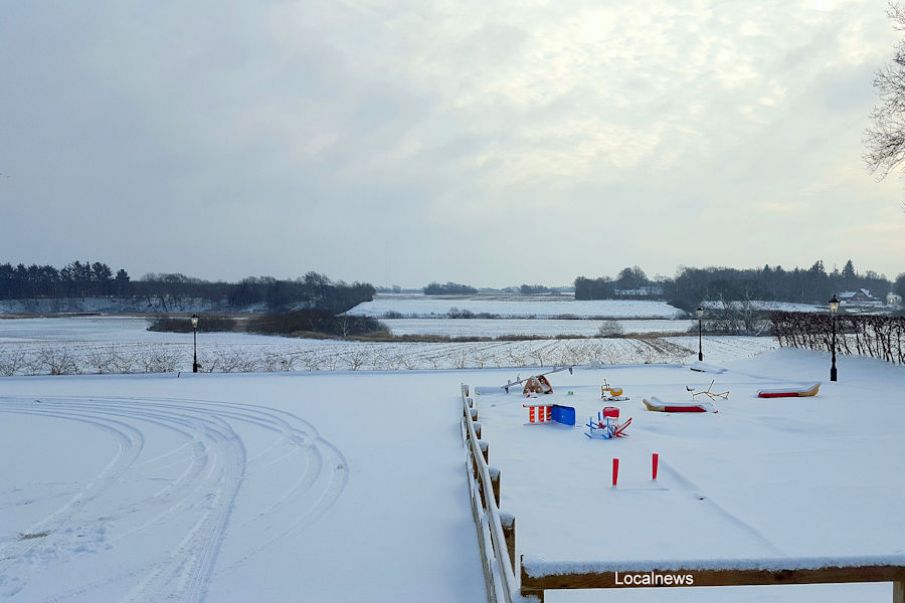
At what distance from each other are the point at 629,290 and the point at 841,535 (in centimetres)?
16254

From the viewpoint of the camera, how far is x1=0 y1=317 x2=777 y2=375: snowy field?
3216 cm

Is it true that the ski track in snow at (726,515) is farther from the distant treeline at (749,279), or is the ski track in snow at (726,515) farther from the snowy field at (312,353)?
the distant treeline at (749,279)

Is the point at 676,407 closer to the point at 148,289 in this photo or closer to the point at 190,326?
the point at 190,326

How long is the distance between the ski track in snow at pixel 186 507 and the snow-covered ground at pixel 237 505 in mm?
26

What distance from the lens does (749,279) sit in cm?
10119

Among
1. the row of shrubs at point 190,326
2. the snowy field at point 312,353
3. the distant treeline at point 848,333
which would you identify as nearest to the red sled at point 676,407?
the distant treeline at point 848,333

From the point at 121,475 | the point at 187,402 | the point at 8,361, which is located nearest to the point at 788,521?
the point at 121,475

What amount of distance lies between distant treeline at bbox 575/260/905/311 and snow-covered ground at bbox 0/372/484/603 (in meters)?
93.5

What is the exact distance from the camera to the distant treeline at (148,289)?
11569 centimetres

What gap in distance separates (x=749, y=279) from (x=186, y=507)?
109260 millimetres

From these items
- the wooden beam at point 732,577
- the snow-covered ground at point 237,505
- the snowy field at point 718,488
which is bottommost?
the snow-covered ground at point 237,505

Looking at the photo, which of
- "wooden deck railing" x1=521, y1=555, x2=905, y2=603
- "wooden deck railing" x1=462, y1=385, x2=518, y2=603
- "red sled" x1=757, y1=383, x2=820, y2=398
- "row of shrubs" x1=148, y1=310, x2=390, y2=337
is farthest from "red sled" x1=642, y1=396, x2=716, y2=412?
"row of shrubs" x1=148, y1=310, x2=390, y2=337

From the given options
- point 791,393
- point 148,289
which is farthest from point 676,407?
point 148,289

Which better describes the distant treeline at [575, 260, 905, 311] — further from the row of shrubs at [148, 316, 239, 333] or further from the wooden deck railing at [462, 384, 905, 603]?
the wooden deck railing at [462, 384, 905, 603]
